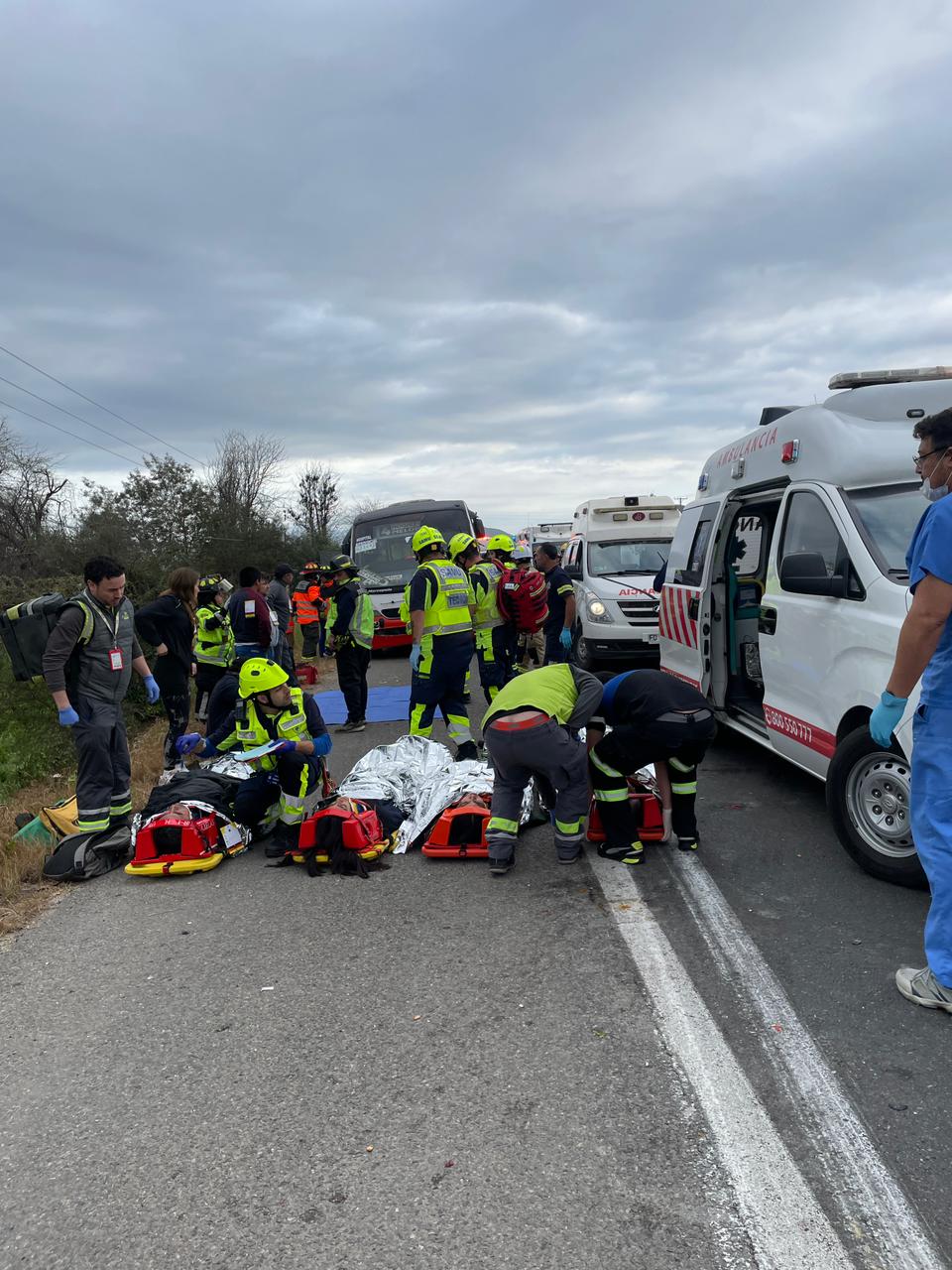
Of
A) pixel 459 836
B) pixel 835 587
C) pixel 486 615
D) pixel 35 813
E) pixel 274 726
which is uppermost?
pixel 835 587

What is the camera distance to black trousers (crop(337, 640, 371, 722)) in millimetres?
9188

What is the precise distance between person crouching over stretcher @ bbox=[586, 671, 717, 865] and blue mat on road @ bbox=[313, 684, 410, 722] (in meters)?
5.08

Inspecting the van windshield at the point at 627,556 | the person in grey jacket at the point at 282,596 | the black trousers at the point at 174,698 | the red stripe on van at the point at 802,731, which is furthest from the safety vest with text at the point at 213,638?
the red stripe on van at the point at 802,731

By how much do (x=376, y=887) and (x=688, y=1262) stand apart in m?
2.80

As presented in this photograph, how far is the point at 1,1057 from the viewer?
10.5 ft

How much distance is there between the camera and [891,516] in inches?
176

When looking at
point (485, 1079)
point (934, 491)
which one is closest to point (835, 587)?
point (934, 491)

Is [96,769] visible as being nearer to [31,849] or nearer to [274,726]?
[31,849]

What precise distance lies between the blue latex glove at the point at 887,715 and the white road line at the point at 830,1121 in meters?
1.06

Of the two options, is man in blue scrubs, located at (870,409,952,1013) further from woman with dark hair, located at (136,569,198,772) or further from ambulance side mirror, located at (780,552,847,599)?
woman with dark hair, located at (136,569,198,772)

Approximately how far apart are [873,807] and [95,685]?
15.2ft

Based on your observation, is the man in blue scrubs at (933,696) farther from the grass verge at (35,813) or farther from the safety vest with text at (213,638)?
the safety vest with text at (213,638)

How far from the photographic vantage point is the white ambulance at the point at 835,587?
13.4 feet

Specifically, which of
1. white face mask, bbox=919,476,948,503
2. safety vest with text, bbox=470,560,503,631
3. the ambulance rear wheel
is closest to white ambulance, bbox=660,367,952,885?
the ambulance rear wheel
